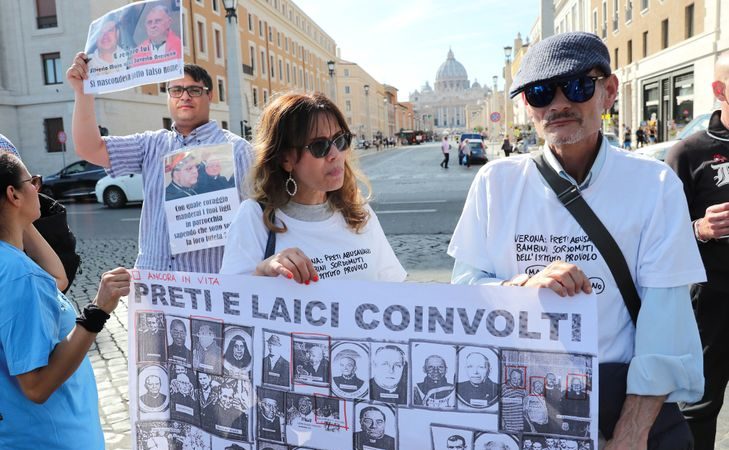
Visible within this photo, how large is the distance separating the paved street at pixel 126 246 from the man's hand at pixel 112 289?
1.93 meters

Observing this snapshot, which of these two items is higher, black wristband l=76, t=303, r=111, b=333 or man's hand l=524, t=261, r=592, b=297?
man's hand l=524, t=261, r=592, b=297

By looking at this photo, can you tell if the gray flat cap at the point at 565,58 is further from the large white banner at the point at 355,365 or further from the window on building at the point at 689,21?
the window on building at the point at 689,21

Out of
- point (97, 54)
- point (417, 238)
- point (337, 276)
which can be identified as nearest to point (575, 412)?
point (337, 276)

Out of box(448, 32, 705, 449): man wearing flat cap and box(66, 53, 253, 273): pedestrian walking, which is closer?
box(448, 32, 705, 449): man wearing flat cap

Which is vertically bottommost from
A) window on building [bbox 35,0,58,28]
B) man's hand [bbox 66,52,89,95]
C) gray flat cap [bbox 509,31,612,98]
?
gray flat cap [bbox 509,31,612,98]

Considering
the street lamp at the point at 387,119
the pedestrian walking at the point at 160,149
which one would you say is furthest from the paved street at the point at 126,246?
the street lamp at the point at 387,119

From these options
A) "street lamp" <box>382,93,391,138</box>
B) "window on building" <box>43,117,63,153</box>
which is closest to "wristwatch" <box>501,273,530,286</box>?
"window on building" <box>43,117,63,153</box>

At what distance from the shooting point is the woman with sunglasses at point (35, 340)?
1776 millimetres

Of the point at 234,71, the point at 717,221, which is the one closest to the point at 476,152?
the point at 234,71

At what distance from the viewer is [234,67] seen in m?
17.2

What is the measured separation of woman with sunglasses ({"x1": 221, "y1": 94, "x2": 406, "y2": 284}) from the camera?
2.15 m

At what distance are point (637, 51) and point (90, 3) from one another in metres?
29.9

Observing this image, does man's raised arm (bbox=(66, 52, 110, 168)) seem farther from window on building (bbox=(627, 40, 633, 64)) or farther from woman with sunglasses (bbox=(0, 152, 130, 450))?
window on building (bbox=(627, 40, 633, 64))

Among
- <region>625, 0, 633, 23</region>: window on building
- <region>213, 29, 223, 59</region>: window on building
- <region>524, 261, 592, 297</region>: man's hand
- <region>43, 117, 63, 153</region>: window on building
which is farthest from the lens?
<region>213, 29, 223, 59</region>: window on building
